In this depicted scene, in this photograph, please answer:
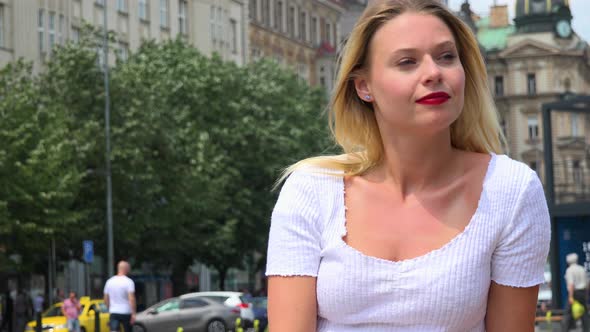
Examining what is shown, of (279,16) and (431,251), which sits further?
(279,16)

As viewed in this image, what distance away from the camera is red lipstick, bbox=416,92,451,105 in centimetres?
294

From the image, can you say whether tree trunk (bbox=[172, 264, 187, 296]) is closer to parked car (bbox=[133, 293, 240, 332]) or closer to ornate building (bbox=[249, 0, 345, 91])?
parked car (bbox=[133, 293, 240, 332])

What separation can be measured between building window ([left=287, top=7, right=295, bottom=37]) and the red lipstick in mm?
93093

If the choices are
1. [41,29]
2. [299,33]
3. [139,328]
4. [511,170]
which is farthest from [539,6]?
[511,170]

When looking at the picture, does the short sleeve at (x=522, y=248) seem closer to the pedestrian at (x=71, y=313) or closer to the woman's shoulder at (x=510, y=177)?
the woman's shoulder at (x=510, y=177)

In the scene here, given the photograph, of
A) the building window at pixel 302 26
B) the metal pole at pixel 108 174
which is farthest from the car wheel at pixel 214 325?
the building window at pixel 302 26

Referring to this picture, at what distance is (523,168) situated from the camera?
3.09 m

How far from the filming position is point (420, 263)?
2.90m

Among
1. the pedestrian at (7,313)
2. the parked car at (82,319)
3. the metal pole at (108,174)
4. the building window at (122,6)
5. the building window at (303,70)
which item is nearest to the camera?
the parked car at (82,319)

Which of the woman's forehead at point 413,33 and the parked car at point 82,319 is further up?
the woman's forehead at point 413,33

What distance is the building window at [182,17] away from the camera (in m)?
74.2

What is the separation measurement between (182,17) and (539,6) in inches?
2765

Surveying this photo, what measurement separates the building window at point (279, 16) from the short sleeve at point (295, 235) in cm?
9085

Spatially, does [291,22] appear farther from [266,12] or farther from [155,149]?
[155,149]
